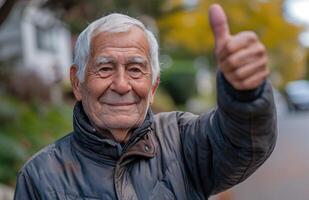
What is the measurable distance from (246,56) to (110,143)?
68 cm

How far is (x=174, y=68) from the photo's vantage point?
2902cm

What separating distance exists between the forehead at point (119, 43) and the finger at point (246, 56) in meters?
0.55

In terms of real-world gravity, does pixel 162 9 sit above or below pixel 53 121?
above

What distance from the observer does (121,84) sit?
221cm

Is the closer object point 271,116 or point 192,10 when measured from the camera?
point 271,116

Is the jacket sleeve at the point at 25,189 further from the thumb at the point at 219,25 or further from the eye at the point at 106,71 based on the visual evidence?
the thumb at the point at 219,25

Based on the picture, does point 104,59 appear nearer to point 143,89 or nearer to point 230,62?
point 143,89

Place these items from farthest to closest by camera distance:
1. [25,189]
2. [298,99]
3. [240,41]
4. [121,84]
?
[298,99], [25,189], [121,84], [240,41]

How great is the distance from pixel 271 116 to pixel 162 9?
28.6ft

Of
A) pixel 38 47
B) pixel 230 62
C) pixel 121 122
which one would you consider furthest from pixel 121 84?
pixel 38 47

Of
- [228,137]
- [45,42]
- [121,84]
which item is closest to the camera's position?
[228,137]

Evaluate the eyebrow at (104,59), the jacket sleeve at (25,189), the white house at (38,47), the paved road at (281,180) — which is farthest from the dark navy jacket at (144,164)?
the white house at (38,47)

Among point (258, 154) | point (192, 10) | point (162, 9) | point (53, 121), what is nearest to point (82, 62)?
point (258, 154)

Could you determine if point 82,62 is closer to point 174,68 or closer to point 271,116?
point 271,116
